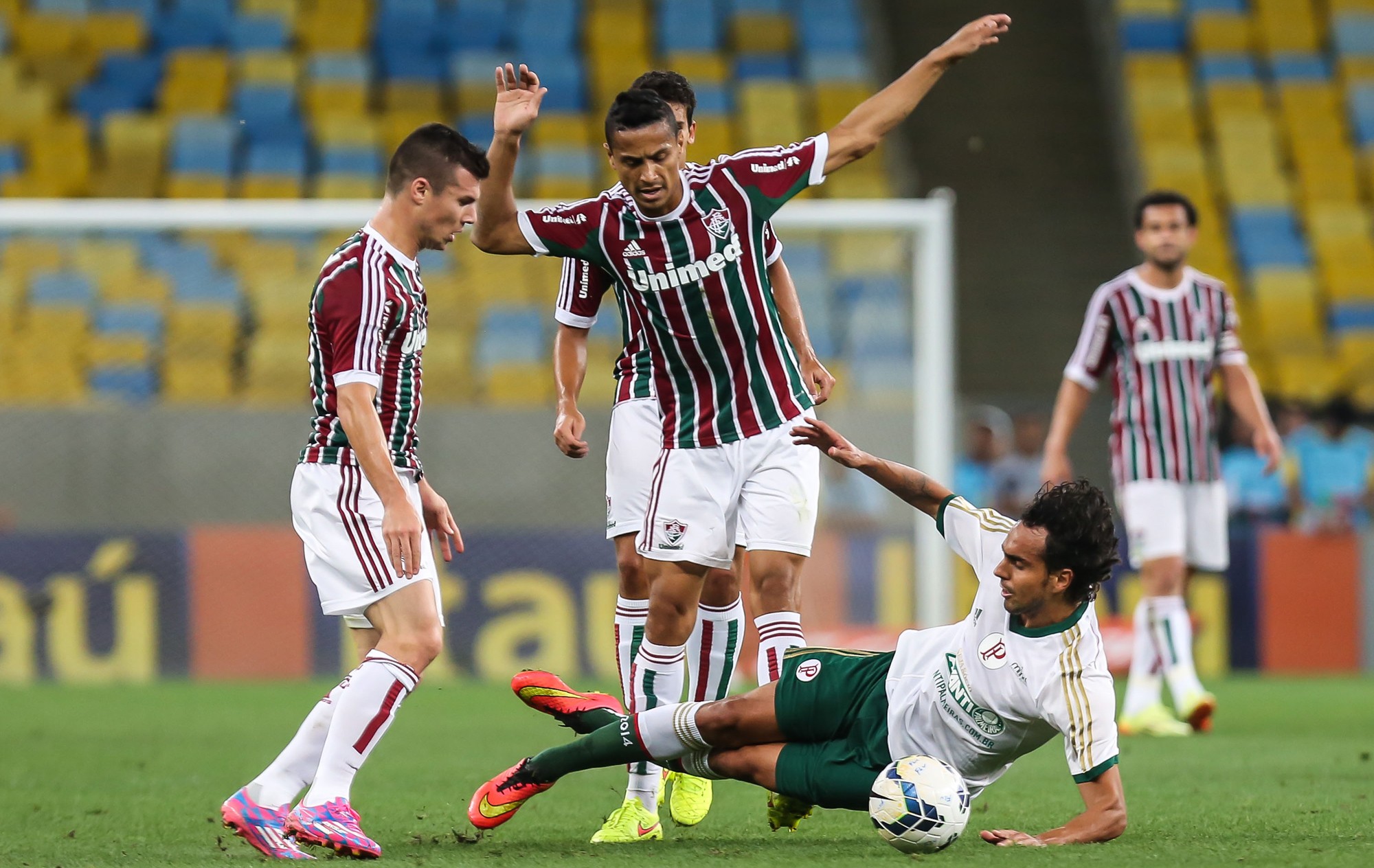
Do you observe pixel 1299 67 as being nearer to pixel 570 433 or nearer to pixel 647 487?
pixel 647 487

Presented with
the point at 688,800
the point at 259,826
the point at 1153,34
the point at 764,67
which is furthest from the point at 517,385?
the point at 1153,34

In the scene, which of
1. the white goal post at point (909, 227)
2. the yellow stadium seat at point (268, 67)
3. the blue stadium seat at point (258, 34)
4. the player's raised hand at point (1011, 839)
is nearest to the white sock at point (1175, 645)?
the white goal post at point (909, 227)

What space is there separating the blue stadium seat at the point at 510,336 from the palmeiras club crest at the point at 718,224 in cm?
678

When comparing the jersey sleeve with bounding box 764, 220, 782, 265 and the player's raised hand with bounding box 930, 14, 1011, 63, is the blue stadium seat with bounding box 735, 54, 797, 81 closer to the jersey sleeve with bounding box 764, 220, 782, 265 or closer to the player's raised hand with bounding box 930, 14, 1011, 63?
the jersey sleeve with bounding box 764, 220, 782, 265

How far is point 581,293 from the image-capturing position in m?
5.38

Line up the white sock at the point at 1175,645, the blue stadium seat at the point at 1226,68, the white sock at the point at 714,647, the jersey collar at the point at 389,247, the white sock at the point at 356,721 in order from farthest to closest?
the blue stadium seat at the point at 1226,68, the white sock at the point at 1175,645, the white sock at the point at 714,647, the jersey collar at the point at 389,247, the white sock at the point at 356,721

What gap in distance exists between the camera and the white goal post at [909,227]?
9852 millimetres

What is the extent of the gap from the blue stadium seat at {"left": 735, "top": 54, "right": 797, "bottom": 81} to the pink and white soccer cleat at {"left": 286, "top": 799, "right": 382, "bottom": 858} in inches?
540

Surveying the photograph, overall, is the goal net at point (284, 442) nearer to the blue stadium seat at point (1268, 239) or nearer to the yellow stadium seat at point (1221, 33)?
the blue stadium seat at point (1268, 239)

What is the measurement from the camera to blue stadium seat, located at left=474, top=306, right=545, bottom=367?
11.5m

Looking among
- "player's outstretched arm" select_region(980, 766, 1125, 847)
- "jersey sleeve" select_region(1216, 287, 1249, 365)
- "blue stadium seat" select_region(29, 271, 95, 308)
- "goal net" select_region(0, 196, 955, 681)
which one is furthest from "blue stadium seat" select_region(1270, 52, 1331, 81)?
"player's outstretched arm" select_region(980, 766, 1125, 847)

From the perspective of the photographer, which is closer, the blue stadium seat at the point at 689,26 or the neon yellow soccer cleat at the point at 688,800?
the neon yellow soccer cleat at the point at 688,800

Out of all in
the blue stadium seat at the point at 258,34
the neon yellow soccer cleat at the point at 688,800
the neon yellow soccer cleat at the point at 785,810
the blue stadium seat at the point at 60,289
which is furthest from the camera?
the blue stadium seat at the point at 258,34

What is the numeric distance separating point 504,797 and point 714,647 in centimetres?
88
